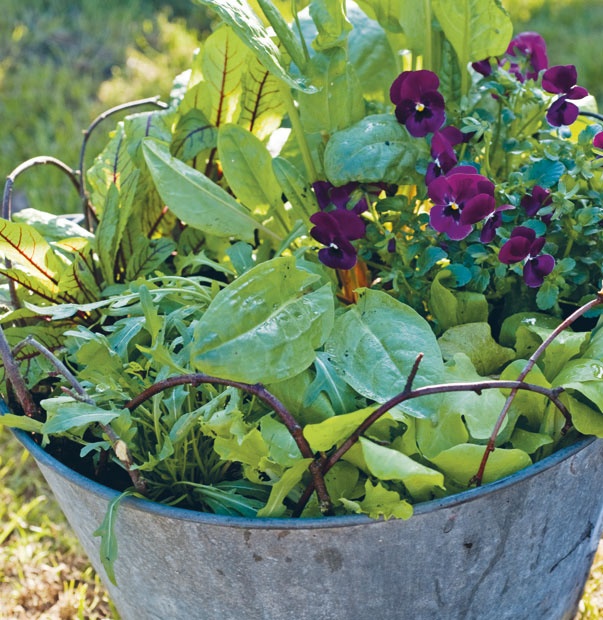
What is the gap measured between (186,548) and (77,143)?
208 centimetres

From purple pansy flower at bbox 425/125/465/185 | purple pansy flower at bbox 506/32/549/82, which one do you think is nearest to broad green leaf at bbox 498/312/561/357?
purple pansy flower at bbox 425/125/465/185

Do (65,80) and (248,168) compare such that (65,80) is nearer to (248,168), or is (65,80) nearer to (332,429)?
(248,168)

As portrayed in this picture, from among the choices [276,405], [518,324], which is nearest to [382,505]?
[276,405]

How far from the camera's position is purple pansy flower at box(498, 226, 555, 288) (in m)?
1.01

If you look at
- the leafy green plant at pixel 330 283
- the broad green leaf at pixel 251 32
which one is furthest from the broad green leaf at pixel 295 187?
the broad green leaf at pixel 251 32

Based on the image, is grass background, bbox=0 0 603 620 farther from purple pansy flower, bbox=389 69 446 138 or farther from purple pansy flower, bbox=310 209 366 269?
purple pansy flower, bbox=389 69 446 138

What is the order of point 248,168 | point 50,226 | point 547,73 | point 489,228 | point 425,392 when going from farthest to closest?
point 50,226, point 248,168, point 547,73, point 489,228, point 425,392

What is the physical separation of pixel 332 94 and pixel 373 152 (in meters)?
0.12

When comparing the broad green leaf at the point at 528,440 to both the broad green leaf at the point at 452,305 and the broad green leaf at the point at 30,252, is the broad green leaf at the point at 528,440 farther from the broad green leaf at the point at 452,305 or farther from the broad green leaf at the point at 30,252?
the broad green leaf at the point at 30,252

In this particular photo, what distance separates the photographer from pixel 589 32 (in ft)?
10.9

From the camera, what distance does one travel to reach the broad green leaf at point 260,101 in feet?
4.22

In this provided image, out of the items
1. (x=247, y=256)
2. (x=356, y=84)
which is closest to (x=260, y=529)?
(x=247, y=256)

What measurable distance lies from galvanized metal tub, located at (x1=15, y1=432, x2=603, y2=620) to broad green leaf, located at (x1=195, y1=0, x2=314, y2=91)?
0.55 meters

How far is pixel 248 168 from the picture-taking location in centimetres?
124
